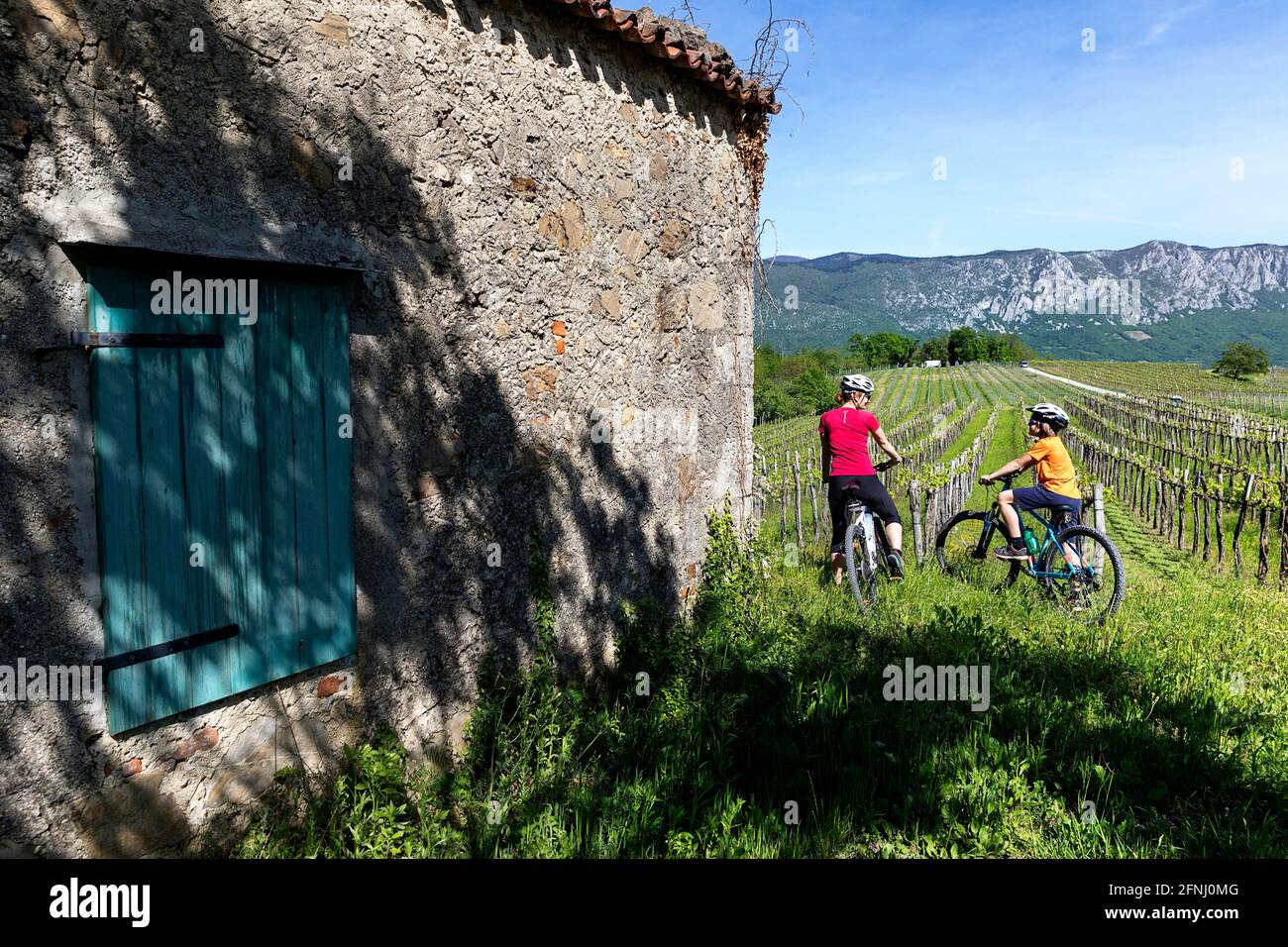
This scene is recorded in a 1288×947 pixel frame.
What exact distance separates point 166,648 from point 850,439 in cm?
493

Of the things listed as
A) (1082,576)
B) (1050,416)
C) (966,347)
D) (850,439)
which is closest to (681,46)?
(850,439)

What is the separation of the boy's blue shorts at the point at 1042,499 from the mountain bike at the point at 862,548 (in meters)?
1.19

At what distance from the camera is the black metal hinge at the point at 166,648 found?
103 inches

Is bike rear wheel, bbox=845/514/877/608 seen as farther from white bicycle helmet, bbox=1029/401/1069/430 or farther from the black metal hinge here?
the black metal hinge

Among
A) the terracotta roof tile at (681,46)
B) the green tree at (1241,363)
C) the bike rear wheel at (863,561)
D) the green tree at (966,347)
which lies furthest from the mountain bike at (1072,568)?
the green tree at (966,347)

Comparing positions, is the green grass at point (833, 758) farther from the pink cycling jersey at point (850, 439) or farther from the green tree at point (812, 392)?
the green tree at point (812, 392)

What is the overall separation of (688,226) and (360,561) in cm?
326

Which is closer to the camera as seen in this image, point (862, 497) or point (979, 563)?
point (862, 497)

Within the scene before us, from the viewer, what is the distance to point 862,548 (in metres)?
6.13

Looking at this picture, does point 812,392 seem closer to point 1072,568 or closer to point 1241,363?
point 1241,363

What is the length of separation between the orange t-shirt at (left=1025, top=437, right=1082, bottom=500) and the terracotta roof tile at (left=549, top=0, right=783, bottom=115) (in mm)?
3455

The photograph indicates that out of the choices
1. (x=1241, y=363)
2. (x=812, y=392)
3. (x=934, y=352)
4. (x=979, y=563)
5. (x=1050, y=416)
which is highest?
(x=934, y=352)
